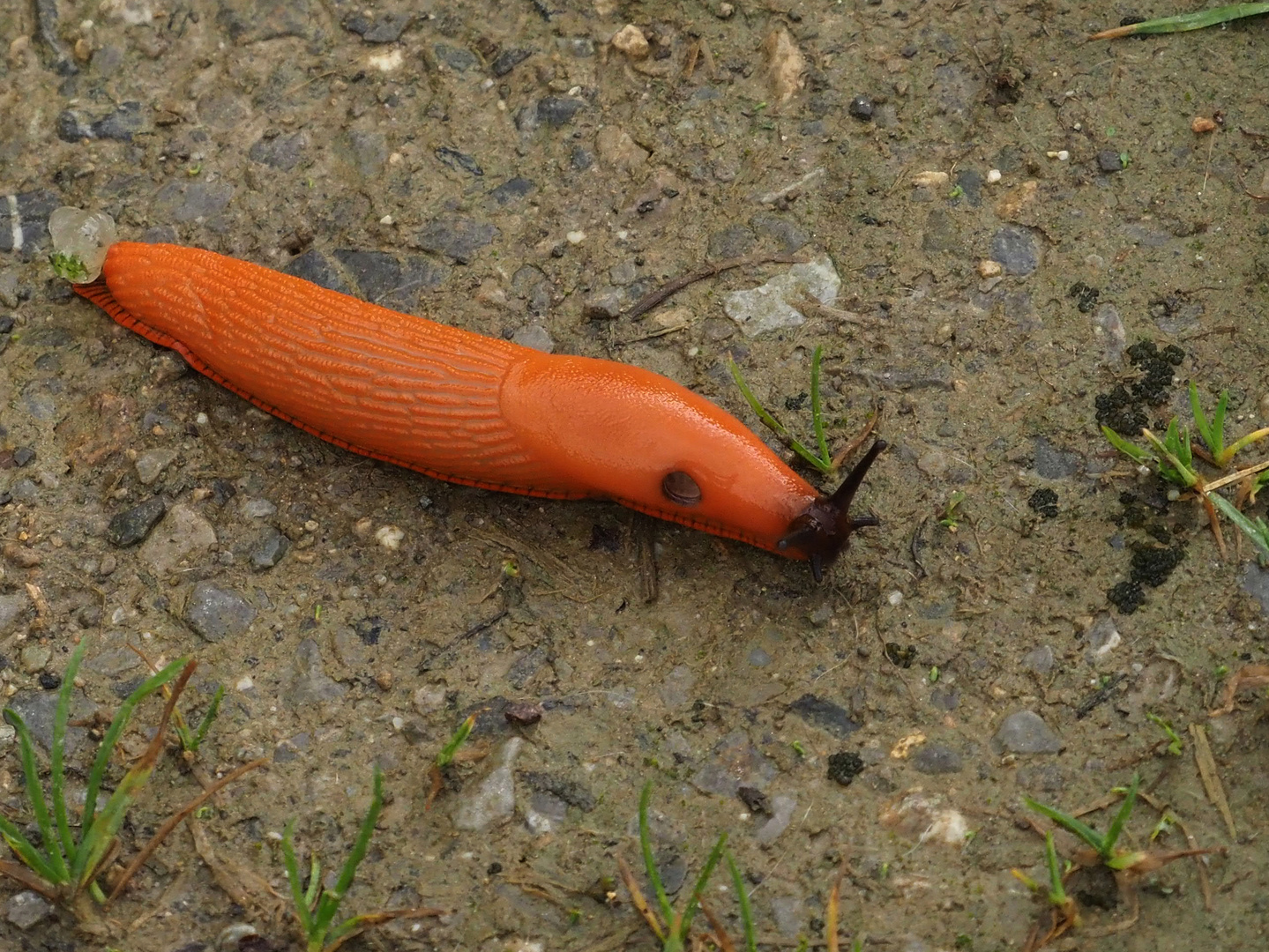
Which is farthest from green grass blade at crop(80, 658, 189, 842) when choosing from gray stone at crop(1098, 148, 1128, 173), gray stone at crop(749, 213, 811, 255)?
gray stone at crop(1098, 148, 1128, 173)

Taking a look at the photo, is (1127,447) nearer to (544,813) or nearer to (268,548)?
(544,813)

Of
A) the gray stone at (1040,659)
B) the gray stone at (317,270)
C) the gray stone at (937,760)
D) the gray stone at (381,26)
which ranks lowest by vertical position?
the gray stone at (937,760)

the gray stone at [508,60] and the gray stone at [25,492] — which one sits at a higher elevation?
the gray stone at [508,60]


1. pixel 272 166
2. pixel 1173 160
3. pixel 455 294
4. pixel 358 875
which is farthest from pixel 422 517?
pixel 1173 160

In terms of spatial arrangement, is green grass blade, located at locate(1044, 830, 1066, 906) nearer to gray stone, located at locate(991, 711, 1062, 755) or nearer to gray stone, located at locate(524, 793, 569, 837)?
gray stone, located at locate(991, 711, 1062, 755)

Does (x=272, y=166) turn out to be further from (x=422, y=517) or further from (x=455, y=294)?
(x=422, y=517)

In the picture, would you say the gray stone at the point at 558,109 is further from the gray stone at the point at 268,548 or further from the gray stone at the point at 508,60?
the gray stone at the point at 268,548

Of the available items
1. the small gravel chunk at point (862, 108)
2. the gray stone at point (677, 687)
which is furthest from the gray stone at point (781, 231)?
the gray stone at point (677, 687)

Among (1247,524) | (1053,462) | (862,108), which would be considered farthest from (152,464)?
(1247,524)

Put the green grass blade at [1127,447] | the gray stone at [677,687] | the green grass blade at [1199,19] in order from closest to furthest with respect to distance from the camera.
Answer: the gray stone at [677,687] < the green grass blade at [1127,447] < the green grass blade at [1199,19]
